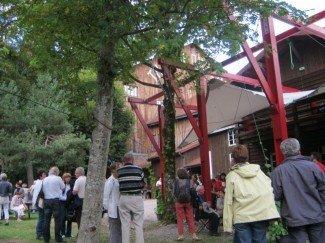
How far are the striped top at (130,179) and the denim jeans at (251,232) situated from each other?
123 inches

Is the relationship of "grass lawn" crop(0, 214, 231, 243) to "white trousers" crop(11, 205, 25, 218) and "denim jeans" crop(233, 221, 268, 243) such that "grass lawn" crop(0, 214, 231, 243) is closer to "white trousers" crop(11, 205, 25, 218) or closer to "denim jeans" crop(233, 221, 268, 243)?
"white trousers" crop(11, 205, 25, 218)

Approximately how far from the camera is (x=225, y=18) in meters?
7.36

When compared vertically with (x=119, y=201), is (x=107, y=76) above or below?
above

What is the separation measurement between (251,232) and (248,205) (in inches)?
13.9

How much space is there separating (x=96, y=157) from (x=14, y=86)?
23567mm

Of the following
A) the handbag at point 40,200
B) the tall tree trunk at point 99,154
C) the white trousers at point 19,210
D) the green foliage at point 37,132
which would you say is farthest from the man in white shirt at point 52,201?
the green foliage at point 37,132

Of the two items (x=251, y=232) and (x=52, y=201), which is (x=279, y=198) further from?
(x=52, y=201)

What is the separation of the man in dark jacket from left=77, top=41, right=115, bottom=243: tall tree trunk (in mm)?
3242

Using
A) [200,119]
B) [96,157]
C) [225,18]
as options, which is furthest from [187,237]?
[225,18]

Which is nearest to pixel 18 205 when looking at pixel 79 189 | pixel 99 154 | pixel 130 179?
pixel 79 189

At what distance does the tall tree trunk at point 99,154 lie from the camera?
7.65 m

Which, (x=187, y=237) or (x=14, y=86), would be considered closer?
(x=187, y=237)

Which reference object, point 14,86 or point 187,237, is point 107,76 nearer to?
point 187,237

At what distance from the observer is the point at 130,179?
8.39 metres
